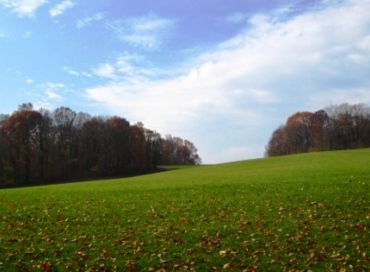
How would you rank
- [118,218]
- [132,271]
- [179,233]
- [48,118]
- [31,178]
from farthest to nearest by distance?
[48,118]
[31,178]
[118,218]
[179,233]
[132,271]

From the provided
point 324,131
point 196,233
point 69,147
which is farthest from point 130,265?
point 324,131

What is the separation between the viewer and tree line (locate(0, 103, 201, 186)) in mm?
87062

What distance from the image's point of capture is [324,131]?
4505 inches

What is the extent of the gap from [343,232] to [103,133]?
97.5m

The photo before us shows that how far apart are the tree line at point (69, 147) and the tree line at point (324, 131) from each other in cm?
3756

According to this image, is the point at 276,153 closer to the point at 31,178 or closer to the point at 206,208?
the point at 31,178

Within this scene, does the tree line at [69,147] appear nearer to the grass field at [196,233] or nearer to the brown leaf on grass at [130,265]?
the grass field at [196,233]

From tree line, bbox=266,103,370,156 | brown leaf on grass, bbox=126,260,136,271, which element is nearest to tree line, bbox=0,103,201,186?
tree line, bbox=266,103,370,156

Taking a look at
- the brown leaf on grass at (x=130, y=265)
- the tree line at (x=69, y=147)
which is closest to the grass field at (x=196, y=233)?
the brown leaf on grass at (x=130, y=265)

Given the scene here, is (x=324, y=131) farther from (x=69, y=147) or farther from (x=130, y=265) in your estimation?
(x=130, y=265)

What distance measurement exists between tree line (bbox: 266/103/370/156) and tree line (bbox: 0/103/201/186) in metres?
37.6

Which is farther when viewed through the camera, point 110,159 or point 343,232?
point 110,159

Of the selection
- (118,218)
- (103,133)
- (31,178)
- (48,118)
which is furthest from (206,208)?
(103,133)

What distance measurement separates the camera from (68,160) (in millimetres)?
96312
